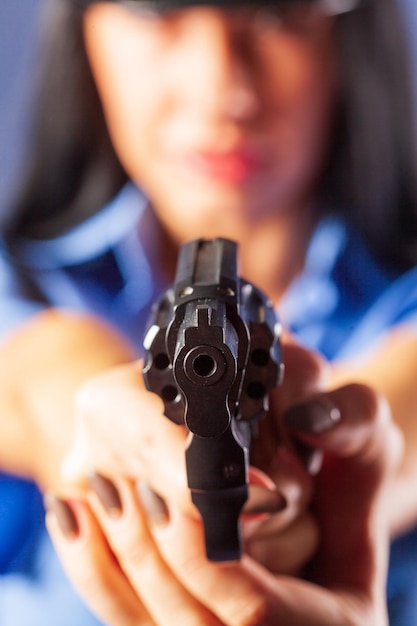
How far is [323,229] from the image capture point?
0.65 m

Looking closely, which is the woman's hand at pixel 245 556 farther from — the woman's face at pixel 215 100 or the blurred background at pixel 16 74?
the blurred background at pixel 16 74

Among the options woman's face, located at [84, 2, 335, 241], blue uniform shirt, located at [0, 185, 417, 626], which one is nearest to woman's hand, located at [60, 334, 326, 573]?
blue uniform shirt, located at [0, 185, 417, 626]

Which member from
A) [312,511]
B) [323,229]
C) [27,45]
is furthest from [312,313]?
[27,45]

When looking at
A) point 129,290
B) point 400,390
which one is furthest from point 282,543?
point 129,290

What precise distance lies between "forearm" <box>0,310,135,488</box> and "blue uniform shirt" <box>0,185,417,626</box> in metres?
0.02

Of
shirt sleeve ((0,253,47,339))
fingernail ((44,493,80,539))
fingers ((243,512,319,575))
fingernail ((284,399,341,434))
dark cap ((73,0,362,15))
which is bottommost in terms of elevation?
fingers ((243,512,319,575))

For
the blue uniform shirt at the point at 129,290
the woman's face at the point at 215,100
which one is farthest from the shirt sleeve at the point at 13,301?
the woman's face at the point at 215,100

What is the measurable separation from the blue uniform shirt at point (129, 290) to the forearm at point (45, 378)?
2 cm

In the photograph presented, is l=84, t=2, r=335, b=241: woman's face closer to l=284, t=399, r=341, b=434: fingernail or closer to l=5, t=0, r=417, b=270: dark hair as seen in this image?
l=5, t=0, r=417, b=270: dark hair

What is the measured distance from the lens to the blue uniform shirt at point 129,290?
50 centimetres

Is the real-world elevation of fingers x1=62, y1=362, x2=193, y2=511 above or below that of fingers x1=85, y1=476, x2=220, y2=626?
above

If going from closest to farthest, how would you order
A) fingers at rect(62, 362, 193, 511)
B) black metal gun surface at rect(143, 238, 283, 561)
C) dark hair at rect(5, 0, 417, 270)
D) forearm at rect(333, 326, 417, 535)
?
black metal gun surface at rect(143, 238, 283, 561), fingers at rect(62, 362, 193, 511), forearm at rect(333, 326, 417, 535), dark hair at rect(5, 0, 417, 270)

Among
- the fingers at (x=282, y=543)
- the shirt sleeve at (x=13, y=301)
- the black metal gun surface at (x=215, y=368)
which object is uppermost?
the black metal gun surface at (x=215, y=368)

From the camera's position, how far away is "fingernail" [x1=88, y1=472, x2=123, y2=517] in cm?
40
